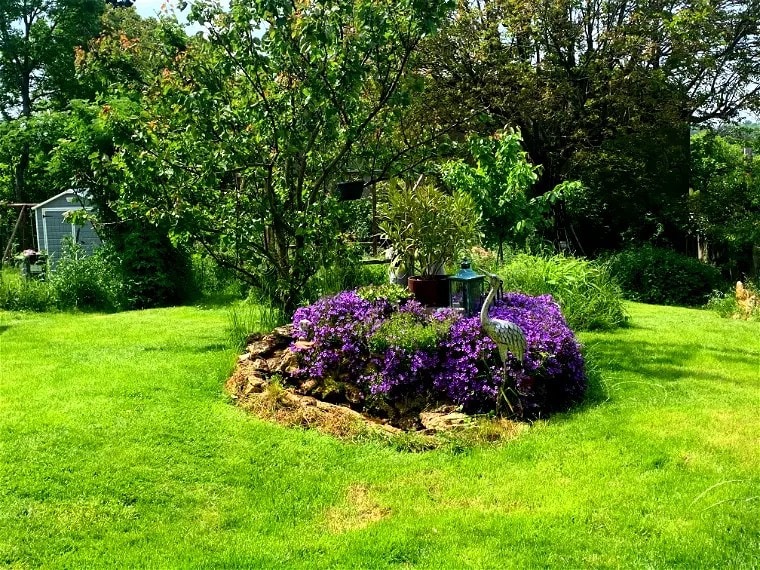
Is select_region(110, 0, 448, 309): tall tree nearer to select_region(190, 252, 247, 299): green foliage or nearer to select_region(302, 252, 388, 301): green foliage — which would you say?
select_region(302, 252, 388, 301): green foliage

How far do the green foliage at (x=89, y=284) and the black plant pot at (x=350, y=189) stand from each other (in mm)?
4866

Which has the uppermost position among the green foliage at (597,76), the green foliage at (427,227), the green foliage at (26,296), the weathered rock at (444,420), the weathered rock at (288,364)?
the green foliage at (597,76)

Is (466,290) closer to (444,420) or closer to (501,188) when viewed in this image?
(444,420)

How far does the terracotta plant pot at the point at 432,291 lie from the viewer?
5801 mm

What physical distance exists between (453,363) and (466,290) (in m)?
0.90

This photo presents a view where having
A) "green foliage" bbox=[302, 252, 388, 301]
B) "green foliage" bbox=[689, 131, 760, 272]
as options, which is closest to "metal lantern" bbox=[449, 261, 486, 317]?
"green foliage" bbox=[302, 252, 388, 301]

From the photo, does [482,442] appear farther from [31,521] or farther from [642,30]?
[642,30]

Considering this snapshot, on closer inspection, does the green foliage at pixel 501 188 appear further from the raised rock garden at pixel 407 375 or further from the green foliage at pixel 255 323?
the raised rock garden at pixel 407 375

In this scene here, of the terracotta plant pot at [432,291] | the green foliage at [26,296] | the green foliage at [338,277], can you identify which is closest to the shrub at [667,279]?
the green foliage at [338,277]

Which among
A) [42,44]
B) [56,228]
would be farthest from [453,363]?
[42,44]

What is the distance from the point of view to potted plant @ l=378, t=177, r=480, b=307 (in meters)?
5.84

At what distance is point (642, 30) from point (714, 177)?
13.0 ft

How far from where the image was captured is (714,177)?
48.3ft

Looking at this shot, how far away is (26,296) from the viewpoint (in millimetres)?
10227
